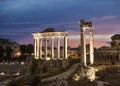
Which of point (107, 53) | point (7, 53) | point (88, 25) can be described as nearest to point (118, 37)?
point (107, 53)

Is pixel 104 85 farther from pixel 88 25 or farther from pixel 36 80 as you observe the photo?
pixel 88 25

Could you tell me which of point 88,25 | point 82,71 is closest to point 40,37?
point 88,25

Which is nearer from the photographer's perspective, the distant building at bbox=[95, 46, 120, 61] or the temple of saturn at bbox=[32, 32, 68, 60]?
the temple of saturn at bbox=[32, 32, 68, 60]

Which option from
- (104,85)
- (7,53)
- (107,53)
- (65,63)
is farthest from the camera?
(7,53)

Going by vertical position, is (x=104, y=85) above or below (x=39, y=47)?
below

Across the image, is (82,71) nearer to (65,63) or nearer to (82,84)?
(82,84)

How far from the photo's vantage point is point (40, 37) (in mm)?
82312

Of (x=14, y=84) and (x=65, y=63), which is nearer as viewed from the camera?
(x=14, y=84)

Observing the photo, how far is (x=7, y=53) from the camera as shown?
118 metres

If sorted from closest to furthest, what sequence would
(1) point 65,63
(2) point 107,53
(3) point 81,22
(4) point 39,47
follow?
(3) point 81,22
(1) point 65,63
(4) point 39,47
(2) point 107,53

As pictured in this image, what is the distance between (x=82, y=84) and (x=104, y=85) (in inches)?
105

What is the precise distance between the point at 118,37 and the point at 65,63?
176ft

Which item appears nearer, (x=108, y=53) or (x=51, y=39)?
(x=51, y=39)

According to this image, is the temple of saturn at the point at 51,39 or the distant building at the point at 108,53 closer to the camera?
the temple of saturn at the point at 51,39
